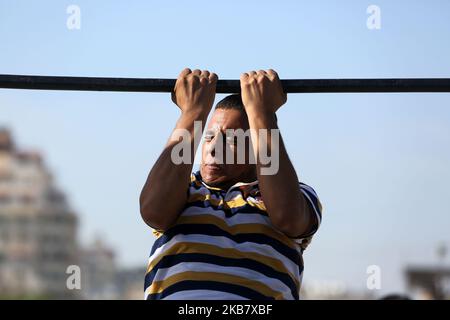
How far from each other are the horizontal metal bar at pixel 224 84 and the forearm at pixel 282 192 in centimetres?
23

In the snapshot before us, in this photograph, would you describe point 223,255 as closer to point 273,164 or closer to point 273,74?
point 273,164

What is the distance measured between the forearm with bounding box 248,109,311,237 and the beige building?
34.9 meters

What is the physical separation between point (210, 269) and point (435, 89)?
2.83 ft

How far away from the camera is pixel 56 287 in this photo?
43.8 meters

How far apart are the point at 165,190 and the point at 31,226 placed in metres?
43.4

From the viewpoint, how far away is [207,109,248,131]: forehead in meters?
3.18

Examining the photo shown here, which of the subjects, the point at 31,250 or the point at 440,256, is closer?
the point at 440,256

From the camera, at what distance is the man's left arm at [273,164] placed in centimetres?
291

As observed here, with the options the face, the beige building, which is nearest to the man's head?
the face

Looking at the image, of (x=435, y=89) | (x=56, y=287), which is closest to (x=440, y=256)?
(x=435, y=89)

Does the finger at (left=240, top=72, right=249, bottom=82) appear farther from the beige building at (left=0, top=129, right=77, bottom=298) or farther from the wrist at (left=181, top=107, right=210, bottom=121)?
the beige building at (left=0, top=129, right=77, bottom=298)

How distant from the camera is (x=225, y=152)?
3152 millimetres
